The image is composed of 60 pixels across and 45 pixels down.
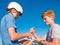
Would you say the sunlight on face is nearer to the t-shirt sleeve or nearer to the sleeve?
the sleeve

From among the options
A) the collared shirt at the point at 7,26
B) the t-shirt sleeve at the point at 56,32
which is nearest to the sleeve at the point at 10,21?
the collared shirt at the point at 7,26

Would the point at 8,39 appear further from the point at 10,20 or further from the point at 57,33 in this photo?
the point at 57,33

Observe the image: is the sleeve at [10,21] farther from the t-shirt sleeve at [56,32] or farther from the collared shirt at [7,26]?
the t-shirt sleeve at [56,32]

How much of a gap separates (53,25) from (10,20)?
51 cm

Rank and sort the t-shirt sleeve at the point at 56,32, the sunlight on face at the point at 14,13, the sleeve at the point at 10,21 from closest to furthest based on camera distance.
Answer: the sleeve at the point at 10,21, the sunlight on face at the point at 14,13, the t-shirt sleeve at the point at 56,32

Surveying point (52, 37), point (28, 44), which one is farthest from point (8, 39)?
point (52, 37)

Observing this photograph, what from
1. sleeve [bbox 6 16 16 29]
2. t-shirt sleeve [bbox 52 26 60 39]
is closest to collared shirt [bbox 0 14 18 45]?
sleeve [bbox 6 16 16 29]

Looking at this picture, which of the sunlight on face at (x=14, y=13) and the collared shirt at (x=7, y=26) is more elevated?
the sunlight on face at (x=14, y=13)

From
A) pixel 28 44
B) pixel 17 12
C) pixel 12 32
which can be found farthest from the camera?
pixel 28 44

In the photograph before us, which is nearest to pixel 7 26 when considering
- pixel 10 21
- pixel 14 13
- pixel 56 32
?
pixel 10 21

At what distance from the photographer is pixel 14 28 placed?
6.38ft

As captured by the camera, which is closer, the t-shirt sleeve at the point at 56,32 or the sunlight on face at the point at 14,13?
the sunlight on face at the point at 14,13

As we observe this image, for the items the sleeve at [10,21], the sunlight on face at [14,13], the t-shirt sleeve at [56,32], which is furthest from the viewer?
the t-shirt sleeve at [56,32]

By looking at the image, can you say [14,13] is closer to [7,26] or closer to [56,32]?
[7,26]
